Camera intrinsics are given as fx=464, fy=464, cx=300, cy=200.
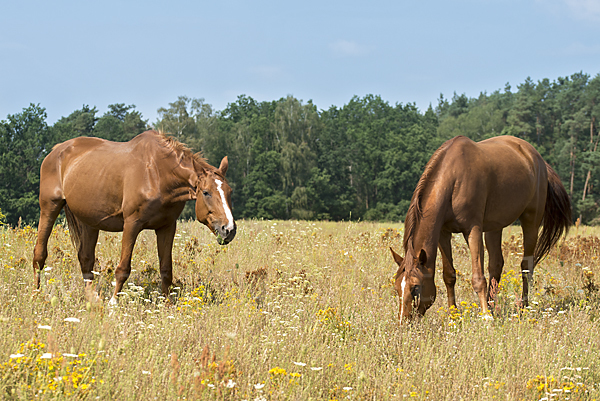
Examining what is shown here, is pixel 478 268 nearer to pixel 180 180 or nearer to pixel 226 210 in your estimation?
pixel 226 210

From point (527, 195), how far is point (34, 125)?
55303mm

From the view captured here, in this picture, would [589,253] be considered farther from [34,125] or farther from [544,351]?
[34,125]

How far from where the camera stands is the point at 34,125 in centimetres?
5084

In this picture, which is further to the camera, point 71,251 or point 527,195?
point 71,251

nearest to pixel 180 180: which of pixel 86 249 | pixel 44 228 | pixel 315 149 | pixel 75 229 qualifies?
pixel 86 249

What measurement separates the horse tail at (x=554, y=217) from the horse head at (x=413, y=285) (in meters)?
3.68

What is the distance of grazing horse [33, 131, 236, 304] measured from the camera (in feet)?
17.5

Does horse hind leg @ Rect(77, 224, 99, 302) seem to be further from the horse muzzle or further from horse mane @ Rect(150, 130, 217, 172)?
the horse muzzle

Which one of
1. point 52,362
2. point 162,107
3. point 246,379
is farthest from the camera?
point 162,107

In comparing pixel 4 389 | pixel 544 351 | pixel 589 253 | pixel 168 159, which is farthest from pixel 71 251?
pixel 589 253

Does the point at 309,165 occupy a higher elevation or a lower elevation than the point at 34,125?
lower

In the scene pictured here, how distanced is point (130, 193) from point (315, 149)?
2113 inches

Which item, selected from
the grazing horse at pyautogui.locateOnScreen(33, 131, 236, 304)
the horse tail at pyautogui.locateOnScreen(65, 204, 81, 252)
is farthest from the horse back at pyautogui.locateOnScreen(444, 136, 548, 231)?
the horse tail at pyautogui.locateOnScreen(65, 204, 81, 252)

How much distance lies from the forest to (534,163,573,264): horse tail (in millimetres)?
38057
